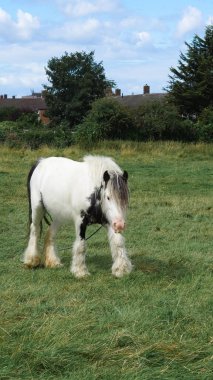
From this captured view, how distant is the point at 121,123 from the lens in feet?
102

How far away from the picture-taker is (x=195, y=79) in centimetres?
4556

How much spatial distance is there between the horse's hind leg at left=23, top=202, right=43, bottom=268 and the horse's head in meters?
1.44

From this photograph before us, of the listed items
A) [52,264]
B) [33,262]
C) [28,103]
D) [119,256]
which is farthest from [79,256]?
[28,103]

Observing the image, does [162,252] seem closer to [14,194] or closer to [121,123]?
[14,194]

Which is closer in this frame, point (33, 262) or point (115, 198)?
point (115, 198)

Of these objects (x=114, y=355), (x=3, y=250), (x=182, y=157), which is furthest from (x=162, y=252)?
(x=182, y=157)

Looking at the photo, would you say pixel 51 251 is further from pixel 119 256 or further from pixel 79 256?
pixel 119 256

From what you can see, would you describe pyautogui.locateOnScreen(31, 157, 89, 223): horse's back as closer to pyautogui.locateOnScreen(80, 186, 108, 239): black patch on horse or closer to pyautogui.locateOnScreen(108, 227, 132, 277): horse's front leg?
pyautogui.locateOnScreen(80, 186, 108, 239): black patch on horse

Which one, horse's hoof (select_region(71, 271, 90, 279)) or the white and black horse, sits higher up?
the white and black horse

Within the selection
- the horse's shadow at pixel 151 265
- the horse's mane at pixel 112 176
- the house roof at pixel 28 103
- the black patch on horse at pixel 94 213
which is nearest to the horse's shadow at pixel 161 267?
the horse's shadow at pixel 151 265

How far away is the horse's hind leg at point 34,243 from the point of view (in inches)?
317

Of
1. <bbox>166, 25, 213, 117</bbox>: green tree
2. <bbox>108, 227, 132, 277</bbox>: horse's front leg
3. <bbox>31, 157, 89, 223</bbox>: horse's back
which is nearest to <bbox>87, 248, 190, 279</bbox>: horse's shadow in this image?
<bbox>108, 227, 132, 277</bbox>: horse's front leg

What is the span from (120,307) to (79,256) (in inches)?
74.3

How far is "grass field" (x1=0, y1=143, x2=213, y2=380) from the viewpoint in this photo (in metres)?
4.00
